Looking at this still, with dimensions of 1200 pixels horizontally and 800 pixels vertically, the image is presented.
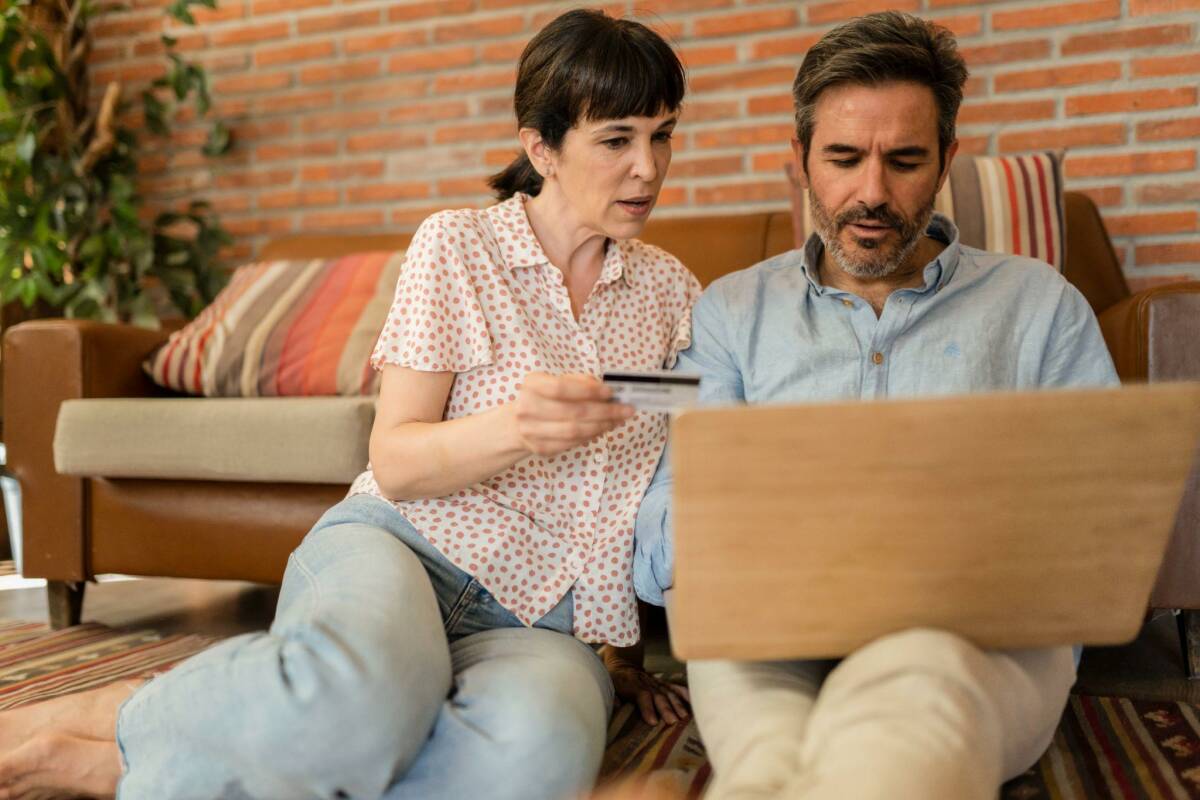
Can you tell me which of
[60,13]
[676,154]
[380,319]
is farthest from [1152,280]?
[60,13]

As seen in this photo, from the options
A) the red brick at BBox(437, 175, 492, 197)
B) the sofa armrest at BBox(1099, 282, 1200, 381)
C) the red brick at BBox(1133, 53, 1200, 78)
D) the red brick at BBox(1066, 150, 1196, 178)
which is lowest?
the sofa armrest at BBox(1099, 282, 1200, 381)

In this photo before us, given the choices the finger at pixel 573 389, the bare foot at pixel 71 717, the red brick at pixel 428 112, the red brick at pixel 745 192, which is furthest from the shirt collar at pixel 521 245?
the red brick at pixel 428 112

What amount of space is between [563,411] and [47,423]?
1.54 metres

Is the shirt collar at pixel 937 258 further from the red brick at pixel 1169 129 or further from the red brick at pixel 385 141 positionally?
the red brick at pixel 385 141

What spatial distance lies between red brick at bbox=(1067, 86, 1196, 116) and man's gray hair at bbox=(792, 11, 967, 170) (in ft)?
3.88

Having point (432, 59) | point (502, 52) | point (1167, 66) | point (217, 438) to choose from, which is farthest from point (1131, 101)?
point (217, 438)

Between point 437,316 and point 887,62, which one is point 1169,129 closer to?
point 887,62

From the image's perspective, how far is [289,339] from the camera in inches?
91.4

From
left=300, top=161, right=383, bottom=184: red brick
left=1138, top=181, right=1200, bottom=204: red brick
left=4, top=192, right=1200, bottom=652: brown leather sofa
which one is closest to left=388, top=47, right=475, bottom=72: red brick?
left=300, top=161, right=383, bottom=184: red brick

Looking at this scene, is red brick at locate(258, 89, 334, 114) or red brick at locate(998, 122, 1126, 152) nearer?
red brick at locate(998, 122, 1126, 152)

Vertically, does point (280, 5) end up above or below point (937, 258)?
above

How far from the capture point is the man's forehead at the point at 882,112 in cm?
127

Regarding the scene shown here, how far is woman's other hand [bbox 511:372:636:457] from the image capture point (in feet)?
3.26

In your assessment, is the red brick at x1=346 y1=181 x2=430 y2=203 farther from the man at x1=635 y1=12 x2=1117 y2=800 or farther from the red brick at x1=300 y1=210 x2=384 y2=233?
the man at x1=635 y1=12 x2=1117 y2=800
